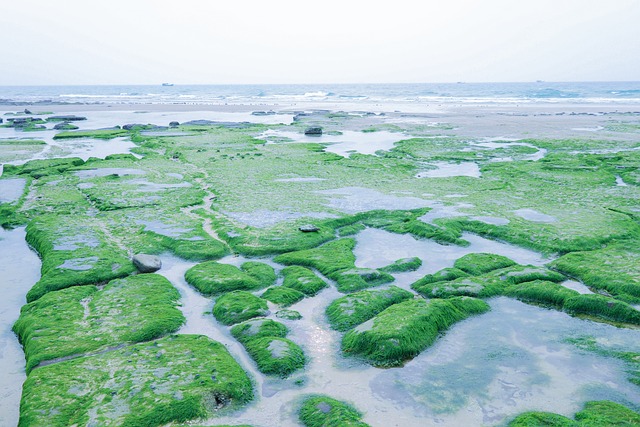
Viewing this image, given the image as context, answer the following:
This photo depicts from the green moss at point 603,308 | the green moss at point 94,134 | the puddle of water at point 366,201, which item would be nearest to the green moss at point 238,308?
the green moss at point 603,308

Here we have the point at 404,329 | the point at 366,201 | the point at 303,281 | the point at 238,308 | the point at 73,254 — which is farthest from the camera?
the point at 366,201

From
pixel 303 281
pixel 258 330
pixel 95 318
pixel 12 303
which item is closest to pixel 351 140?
pixel 303 281

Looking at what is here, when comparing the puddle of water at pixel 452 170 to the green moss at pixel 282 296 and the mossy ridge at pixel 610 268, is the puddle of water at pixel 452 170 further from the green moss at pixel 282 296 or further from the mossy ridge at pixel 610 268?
the green moss at pixel 282 296

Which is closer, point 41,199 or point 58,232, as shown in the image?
point 58,232

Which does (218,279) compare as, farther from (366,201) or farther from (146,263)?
(366,201)

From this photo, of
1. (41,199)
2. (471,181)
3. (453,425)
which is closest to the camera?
(453,425)

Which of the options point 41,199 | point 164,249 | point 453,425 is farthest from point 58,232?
point 453,425

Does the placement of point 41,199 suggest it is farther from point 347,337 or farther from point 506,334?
point 506,334
